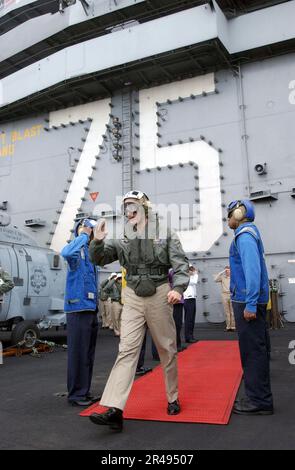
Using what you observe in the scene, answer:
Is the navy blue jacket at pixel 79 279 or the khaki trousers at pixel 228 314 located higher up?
the navy blue jacket at pixel 79 279

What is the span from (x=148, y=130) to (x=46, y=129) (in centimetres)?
481

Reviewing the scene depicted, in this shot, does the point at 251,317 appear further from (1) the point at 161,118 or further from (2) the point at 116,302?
(1) the point at 161,118

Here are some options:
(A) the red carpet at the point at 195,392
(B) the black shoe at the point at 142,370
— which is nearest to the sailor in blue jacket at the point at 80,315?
(A) the red carpet at the point at 195,392

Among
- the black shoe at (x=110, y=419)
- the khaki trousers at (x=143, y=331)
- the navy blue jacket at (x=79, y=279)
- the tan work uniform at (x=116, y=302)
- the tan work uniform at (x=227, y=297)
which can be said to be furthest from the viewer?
the tan work uniform at (x=227, y=297)

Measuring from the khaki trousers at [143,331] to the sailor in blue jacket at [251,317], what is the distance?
0.67 metres

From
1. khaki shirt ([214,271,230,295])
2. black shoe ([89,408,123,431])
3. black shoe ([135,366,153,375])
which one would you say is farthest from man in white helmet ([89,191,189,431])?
khaki shirt ([214,271,230,295])

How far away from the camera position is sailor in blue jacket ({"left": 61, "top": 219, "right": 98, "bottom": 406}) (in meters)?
4.18

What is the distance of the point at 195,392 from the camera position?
4457mm

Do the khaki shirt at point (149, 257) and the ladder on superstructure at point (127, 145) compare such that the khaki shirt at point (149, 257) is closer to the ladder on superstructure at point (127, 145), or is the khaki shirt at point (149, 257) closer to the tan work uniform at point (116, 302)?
the tan work uniform at point (116, 302)

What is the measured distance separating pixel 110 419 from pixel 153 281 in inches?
45.7

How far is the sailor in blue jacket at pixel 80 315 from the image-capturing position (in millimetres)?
4176

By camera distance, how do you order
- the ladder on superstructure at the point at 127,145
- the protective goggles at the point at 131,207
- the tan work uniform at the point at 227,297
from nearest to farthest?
the protective goggles at the point at 131,207
the tan work uniform at the point at 227,297
the ladder on superstructure at the point at 127,145
